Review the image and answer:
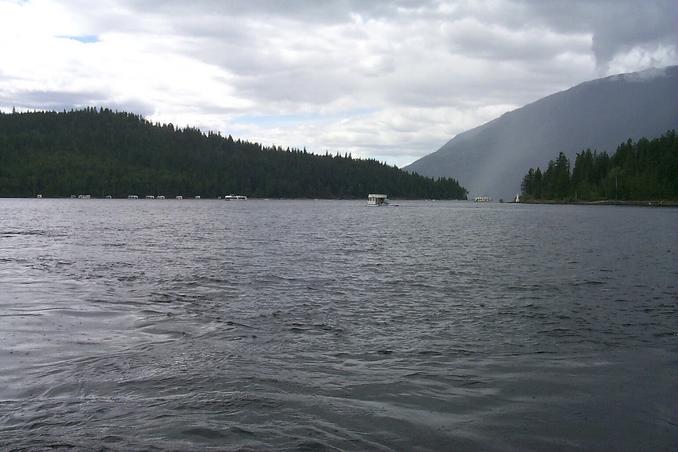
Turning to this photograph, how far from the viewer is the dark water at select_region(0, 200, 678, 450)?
11.6 m

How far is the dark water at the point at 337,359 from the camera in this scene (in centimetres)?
1155

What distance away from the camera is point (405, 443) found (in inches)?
435

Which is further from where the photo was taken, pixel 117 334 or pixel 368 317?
pixel 368 317

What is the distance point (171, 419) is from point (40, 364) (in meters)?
6.03

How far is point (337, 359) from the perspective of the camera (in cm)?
1684

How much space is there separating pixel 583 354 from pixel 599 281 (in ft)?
57.8

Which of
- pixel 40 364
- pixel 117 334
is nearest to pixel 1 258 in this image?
pixel 117 334

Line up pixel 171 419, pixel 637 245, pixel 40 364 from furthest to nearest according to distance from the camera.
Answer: pixel 637 245, pixel 40 364, pixel 171 419

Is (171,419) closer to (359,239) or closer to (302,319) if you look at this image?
(302,319)

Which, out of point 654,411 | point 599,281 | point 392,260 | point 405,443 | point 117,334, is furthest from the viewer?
point 392,260

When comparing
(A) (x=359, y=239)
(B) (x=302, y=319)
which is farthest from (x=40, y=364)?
(A) (x=359, y=239)

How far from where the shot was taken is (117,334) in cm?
1950

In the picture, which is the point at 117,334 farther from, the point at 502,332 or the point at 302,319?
the point at 502,332

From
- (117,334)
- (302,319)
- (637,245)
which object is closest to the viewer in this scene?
(117,334)
